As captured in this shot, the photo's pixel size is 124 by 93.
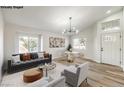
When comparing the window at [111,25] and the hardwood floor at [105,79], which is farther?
the window at [111,25]

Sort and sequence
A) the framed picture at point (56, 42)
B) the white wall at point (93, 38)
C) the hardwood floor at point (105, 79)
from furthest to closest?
the framed picture at point (56, 42) < the white wall at point (93, 38) < the hardwood floor at point (105, 79)

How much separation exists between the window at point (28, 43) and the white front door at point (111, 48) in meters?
4.82

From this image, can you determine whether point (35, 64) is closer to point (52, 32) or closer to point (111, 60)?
point (52, 32)

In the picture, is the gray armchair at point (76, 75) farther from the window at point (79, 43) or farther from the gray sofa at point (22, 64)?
the window at point (79, 43)

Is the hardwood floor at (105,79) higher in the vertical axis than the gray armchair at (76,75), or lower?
lower

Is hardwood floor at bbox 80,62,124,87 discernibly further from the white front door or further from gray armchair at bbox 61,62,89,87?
the white front door

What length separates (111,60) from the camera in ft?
17.4

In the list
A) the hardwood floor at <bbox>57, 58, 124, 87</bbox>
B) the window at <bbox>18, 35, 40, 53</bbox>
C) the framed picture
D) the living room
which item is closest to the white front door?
the living room

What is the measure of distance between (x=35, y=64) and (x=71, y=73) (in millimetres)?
2634

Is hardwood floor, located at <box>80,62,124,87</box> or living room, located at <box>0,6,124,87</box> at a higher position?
living room, located at <box>0,6,124,87</box>

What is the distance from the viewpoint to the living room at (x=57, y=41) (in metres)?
3.51

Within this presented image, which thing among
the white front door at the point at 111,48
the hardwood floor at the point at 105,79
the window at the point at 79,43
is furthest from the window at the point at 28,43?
the white front door at the point at 111,48

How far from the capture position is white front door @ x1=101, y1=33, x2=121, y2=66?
16.3 ft

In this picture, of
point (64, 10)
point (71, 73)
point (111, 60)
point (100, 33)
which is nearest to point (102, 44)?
point (100, 33)
